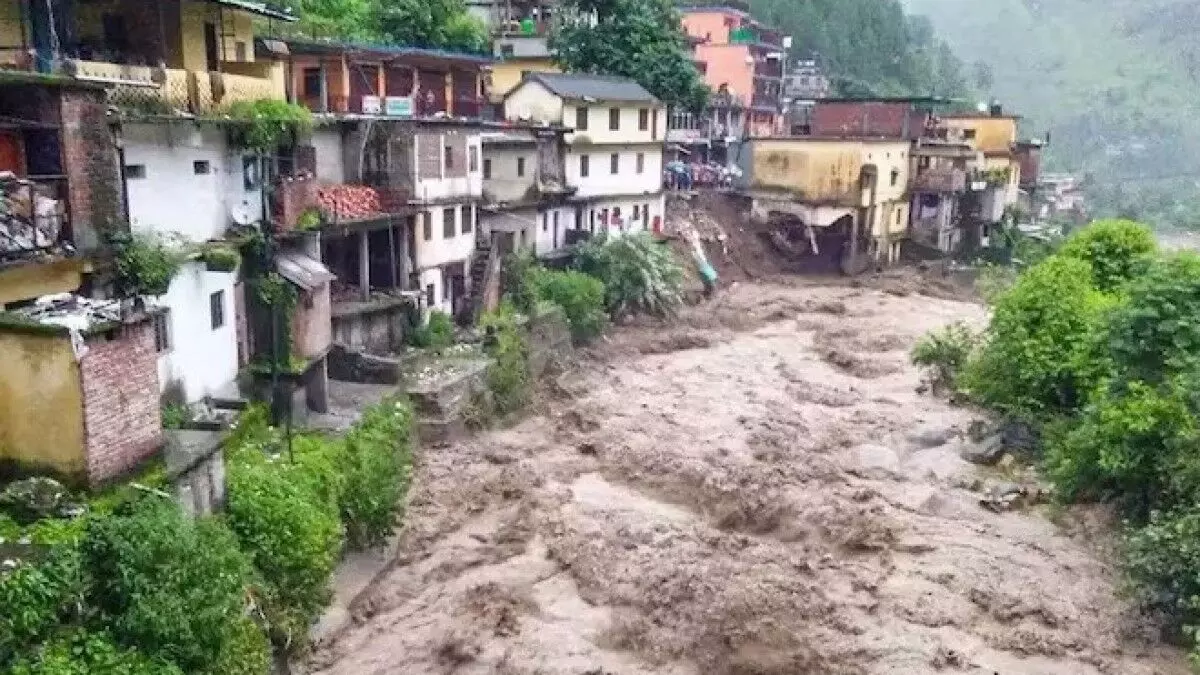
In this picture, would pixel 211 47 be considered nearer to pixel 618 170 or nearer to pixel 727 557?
pixel 727 557

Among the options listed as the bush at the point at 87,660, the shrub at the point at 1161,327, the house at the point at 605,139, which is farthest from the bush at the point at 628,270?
the bush at the point at 87,660

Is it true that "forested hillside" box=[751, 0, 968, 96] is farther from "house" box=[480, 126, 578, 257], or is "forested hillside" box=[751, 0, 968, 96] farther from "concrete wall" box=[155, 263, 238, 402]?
"concrete wall" box=[155, 263, 238, 402]

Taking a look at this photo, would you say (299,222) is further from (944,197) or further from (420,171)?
(944,197)

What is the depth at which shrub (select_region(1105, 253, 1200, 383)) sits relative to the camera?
69.4 ft

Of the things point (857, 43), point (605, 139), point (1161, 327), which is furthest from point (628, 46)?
point (857, 43)

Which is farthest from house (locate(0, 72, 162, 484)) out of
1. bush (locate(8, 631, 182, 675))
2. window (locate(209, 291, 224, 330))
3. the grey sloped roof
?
the grey sloped roof

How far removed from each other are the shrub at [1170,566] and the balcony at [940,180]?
122 ft

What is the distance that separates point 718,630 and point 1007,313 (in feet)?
44.8

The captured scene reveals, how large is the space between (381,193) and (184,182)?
8.43 metres

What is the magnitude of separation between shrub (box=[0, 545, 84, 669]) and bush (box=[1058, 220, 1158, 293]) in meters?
25.8

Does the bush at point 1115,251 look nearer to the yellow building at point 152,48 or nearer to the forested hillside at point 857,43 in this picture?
the yellow building at point 152,48

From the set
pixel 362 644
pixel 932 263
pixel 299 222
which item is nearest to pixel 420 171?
pixel 299 222

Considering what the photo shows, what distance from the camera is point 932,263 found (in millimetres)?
53906

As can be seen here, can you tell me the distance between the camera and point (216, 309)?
20.4 meters
